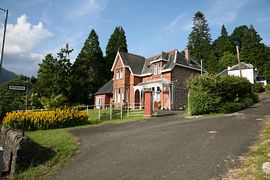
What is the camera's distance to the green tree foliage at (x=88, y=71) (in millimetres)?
45662

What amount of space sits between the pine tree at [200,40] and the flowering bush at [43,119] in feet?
184

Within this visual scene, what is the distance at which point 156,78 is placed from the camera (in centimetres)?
3186

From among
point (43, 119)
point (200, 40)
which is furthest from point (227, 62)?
point (43, 119)

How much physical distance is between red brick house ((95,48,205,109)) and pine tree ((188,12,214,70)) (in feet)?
123

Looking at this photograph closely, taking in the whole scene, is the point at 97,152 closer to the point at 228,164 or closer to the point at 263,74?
the point at 228,164

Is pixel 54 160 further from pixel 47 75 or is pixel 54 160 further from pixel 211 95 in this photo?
pixel 47 75

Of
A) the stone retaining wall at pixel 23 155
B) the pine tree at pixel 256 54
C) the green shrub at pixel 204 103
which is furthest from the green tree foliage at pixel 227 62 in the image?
the stone retaining wall at pixel 23 155

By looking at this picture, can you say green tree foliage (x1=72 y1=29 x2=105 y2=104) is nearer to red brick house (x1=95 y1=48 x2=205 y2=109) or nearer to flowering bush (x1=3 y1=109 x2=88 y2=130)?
red brick house (x1=95 y1=48 x2=205 y2=109)

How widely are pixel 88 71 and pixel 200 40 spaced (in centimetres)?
4274

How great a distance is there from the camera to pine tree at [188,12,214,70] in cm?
7174

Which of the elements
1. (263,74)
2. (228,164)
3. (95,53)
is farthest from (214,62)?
(228,164)

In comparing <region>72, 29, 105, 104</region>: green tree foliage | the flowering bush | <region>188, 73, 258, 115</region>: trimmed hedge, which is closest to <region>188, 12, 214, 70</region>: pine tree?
<region>72, 29, 105, 104</region>: green tree foliage

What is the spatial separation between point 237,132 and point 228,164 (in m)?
4.45

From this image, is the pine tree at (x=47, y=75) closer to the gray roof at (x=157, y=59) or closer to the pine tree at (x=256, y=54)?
the gray roof at (x=157, y=59)
